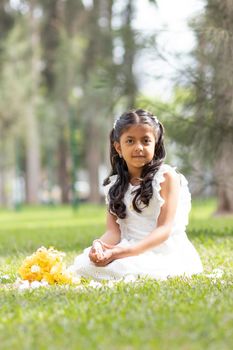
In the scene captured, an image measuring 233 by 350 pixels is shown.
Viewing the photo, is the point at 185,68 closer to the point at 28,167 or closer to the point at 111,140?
the point at 111,140

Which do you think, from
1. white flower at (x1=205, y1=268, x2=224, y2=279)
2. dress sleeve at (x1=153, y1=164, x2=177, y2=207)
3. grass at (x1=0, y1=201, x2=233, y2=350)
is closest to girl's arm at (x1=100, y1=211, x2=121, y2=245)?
dress sleeve at (x1=153, y1=164, x2=177, y2=207)

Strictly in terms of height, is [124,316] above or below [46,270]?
above

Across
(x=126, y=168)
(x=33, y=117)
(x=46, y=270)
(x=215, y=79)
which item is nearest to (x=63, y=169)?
(x=33, y=117)

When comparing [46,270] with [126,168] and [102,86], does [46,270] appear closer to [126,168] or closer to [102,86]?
[126,168]

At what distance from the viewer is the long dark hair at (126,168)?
5.84 m

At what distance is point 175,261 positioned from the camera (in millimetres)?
5832

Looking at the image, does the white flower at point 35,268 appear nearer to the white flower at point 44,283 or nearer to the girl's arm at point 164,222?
the white flower at point 44,283

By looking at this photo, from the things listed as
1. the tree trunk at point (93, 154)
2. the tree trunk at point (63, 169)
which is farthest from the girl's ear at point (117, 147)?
the tree trunk at point (63, 169)

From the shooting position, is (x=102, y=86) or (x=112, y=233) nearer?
(x=112, y=233)

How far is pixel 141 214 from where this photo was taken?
595 cm

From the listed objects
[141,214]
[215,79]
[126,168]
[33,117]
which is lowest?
[33,117]

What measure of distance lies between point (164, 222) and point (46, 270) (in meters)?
0.87

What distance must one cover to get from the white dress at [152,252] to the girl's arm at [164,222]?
0.04 m

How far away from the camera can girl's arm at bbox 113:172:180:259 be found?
18.5ft
